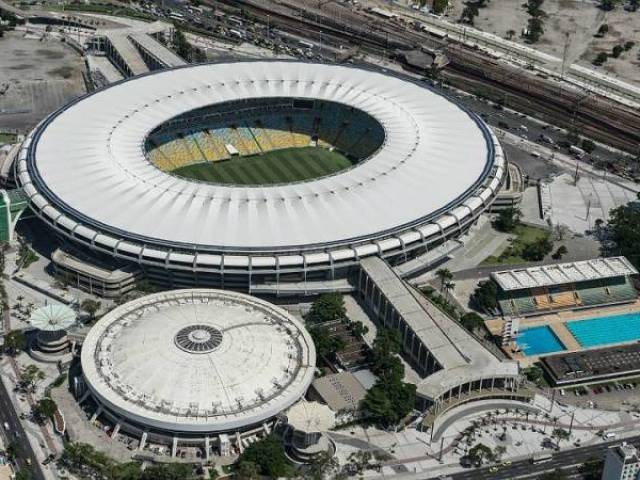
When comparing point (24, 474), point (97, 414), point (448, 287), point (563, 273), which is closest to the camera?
point (24, 474)

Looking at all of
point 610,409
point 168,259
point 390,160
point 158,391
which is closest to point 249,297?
point 168,259

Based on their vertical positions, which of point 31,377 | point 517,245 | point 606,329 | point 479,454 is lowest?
Result: point 31,377

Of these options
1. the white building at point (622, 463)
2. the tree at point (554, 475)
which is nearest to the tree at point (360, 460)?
the tree at point (554, 475)

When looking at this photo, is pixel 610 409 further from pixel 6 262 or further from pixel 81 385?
pixel 6 262

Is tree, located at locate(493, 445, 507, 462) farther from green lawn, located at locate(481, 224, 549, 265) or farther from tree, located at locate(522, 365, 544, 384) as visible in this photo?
green lawn, located at locate(481, 224, 549, 265)

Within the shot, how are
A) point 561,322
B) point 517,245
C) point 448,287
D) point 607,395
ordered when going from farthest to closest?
point 517,245, point 448,287, point 561,322, point 607,395

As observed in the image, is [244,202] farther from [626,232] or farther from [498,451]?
[626,232]

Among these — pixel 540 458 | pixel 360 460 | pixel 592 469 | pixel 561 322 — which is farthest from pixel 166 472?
pixel 561 322
